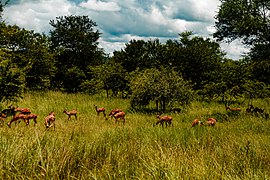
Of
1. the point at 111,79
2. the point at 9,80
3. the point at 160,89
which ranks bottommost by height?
the point at 160,89

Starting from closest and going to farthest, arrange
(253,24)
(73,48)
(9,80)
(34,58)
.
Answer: (9,80) < (253,24) < (34,58) < (73,48)

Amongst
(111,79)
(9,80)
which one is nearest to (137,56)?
(111,79)

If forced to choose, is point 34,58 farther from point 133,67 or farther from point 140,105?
point 140,105

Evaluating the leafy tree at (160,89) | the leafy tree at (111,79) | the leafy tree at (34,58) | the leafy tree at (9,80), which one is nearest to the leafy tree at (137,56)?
Answer: the leafy tree at (111,79)

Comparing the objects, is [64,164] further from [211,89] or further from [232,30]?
[232,30]

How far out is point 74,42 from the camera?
26609 millimetres

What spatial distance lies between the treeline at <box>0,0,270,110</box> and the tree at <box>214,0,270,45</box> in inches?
5.7

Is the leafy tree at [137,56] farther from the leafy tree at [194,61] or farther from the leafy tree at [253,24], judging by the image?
the leafy tree at [253,24]

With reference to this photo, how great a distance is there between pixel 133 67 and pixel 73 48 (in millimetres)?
8596

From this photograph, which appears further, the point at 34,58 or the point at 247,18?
the point at 34,58

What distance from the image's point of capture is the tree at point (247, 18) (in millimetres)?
11995

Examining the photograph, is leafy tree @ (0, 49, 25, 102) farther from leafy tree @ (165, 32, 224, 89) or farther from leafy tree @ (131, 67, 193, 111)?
leafy tree @ (165, 32, 224, 89)

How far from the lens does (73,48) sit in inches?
1056

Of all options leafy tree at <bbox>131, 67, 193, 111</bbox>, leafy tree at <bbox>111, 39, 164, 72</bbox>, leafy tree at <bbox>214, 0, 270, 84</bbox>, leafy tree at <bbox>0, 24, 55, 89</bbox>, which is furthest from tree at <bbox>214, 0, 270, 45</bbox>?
leafy tree at <bbox>0, 24, 55, 89</bbox>
